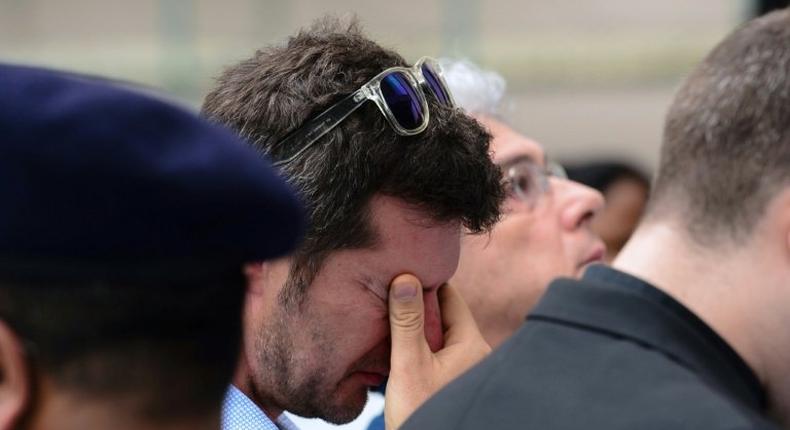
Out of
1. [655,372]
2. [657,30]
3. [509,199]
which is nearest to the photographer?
[655,372]

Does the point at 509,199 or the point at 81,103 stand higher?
the point at 81,103

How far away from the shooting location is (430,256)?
2277mm

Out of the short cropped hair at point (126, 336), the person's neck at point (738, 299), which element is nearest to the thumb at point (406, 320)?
the person's neck at point (738, 299)

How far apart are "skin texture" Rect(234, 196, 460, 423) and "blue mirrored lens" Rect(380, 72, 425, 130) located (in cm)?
13

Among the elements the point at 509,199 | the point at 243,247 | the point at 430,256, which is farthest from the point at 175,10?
the point at 243,247

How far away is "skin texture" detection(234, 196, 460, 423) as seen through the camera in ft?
7.20

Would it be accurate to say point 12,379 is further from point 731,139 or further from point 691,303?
point 731,139

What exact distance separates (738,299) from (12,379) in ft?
3.89

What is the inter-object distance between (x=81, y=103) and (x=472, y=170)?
1143 mm

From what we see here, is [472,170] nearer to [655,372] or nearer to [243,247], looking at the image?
[655,372]

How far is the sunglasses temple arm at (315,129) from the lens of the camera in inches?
84.4

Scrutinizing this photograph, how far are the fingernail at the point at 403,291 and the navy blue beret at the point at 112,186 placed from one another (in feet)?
3.33

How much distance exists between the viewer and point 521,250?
319 centimetres

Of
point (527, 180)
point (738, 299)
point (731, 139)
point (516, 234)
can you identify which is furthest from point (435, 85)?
point (527, 180)
